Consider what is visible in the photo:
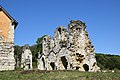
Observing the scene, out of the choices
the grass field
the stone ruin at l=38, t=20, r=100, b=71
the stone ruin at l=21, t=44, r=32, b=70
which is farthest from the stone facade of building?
the stone ruin at l=21, t=44, r=32, b=70

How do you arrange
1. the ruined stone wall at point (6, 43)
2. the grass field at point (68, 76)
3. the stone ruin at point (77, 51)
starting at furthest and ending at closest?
the stone ruin at point (77, 51) < the ruined stone wall at point (6, 43) < the grass field at point (68, 76)

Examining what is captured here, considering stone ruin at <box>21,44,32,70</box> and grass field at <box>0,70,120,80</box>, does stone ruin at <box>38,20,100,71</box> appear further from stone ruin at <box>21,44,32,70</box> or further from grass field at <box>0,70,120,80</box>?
grass field at <box>0,70,120,80</box>

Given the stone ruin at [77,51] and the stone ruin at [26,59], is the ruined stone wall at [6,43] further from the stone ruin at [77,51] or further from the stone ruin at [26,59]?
the stone ruin at [26,59]

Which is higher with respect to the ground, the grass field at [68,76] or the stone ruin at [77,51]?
the stone ruin at [77,51]

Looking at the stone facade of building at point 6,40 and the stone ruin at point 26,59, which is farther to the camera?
the stone ruin at point 26,59

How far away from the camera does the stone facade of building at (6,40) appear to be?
2603 centimetres

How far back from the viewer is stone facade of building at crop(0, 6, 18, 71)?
26.0 metres

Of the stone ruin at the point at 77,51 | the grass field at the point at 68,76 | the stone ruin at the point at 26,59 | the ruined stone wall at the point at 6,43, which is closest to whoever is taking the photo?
the grass field at the point at 68,76

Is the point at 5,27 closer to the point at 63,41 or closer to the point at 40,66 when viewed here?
the point at 63,41

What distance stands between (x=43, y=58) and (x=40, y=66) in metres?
1.74

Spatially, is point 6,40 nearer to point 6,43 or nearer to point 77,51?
point 6,43

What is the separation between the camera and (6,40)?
2808 cm

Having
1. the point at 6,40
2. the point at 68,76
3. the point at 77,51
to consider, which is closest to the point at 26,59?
the point at 6,40

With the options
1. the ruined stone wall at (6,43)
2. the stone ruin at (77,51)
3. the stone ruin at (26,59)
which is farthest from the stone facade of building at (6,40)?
the stone ruin at (26,59)
